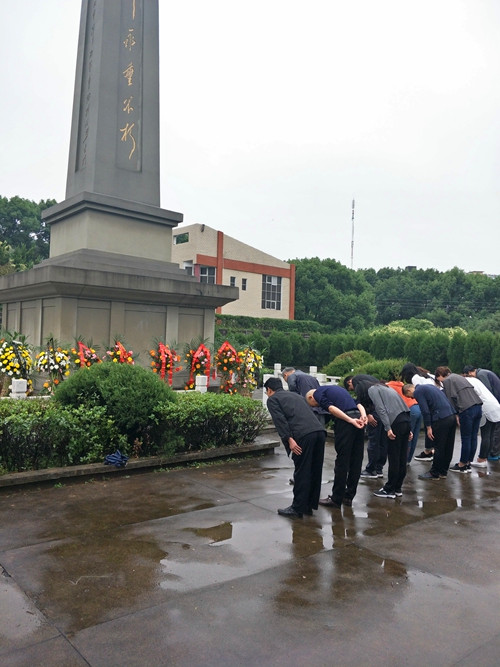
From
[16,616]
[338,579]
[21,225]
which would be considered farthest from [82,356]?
[21,225]

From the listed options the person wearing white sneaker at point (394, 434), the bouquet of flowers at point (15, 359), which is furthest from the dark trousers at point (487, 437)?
the bouquet of flowers at point (15, 359)

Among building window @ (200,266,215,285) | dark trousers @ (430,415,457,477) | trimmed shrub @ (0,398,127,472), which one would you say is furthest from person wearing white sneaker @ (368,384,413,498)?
building window @ (200,266,215,285)

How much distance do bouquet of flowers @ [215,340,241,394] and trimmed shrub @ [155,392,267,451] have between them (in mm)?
3355

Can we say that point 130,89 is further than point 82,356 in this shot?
Yes

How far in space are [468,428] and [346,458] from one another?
3.03m

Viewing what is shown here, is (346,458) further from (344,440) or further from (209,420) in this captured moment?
(209,420)

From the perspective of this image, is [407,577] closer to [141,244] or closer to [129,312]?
[129,312]

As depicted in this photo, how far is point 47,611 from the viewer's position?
11.4ft

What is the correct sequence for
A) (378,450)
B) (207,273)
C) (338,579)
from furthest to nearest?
(207,273) < (378,450) < (338,579)

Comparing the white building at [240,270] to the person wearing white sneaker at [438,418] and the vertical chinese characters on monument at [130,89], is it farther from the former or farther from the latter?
the person wearing white sneaker at [438,418]

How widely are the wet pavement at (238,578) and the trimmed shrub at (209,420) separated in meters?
1.14

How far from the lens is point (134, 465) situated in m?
7.08

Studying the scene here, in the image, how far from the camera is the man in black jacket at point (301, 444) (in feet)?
18.2

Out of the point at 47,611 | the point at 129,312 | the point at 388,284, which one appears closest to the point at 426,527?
the point at 47,611
